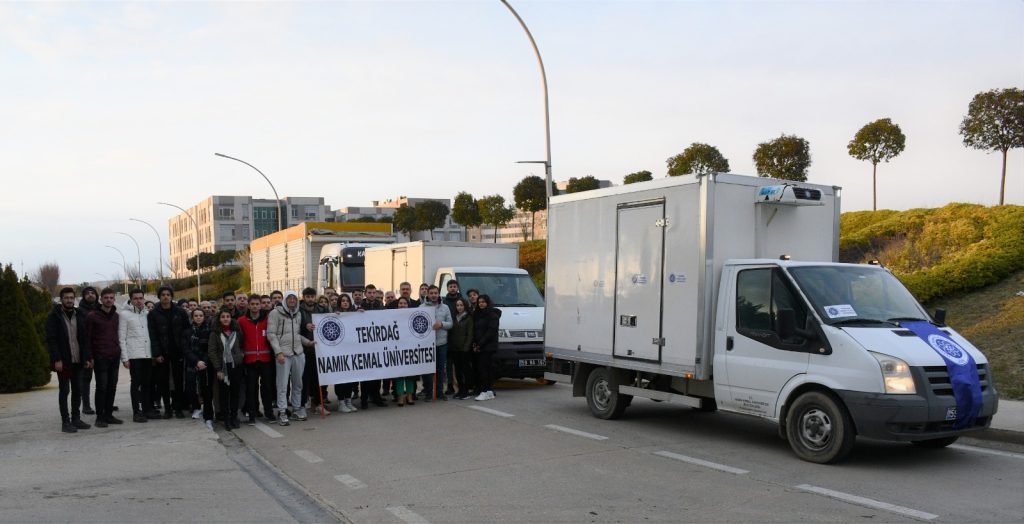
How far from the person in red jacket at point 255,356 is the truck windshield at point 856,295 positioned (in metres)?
6.97

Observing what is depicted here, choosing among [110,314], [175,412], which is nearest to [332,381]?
[175,412]

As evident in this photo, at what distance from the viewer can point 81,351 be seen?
10.9 meters

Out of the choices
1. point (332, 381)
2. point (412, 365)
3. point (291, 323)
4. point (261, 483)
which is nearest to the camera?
point (261, 483)

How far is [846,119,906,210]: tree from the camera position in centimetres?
2616

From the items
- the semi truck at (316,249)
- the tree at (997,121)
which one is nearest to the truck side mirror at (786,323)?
the semi truck at (316,249)

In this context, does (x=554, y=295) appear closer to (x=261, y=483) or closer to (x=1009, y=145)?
(x=261, y=483)

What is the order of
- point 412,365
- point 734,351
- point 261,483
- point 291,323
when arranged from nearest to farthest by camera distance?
1. point 261,483
2. point 734,351
3. point 291,323
4. point 412,365

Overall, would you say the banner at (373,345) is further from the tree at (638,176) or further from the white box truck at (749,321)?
the tree at (638,176)

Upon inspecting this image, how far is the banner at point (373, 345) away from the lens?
491 inches

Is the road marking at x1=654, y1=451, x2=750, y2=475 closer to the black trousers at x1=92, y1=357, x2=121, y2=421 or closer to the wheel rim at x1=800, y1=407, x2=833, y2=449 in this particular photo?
the wheel rim at x1=800, y1=407, x2=833, y2=449

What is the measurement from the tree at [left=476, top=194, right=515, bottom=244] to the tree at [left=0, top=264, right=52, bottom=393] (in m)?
34.4

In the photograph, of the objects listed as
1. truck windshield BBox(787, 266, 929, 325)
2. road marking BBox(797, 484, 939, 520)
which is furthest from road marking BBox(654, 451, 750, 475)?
truck windshield BBox(787, 266, 929, 325)

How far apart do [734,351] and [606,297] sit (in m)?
2.21

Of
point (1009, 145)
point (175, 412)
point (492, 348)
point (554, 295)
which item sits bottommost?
point (175, 412)
